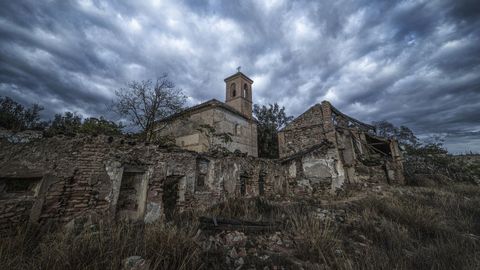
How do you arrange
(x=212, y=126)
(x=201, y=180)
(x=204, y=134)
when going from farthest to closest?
1. (x=212, y=126)
2. (x=204, y=134)
3. (x=201, y=180)

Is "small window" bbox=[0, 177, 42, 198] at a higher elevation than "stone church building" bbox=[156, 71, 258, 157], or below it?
below

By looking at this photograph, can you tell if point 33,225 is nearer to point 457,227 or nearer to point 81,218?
point 81,218

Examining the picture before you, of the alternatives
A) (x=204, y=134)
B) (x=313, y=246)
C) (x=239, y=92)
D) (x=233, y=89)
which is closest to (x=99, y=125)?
(x=204, y=134)

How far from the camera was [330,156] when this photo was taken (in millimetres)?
12305

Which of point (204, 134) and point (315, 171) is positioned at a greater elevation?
point (204, 134)

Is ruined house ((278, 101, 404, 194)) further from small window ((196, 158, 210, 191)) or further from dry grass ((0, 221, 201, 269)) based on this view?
dry grass ((0, 221, 201, 269))

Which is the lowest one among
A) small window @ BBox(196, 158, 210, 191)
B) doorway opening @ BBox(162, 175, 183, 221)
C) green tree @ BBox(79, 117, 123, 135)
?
doorway opening @ BBox(162, 175, 183, 221)

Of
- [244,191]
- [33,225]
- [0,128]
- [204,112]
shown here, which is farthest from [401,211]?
[204,112]

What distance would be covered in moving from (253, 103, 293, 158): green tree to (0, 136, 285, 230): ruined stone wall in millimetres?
17524

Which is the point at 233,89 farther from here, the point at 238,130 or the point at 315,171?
the point at 315,171

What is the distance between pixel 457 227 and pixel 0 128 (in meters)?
11.8

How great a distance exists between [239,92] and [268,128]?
619 centimetres

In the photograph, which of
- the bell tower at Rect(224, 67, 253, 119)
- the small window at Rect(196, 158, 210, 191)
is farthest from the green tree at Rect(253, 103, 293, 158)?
the small window at Rect(196, 158, 210, 191)

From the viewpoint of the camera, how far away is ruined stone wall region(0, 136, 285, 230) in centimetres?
446
